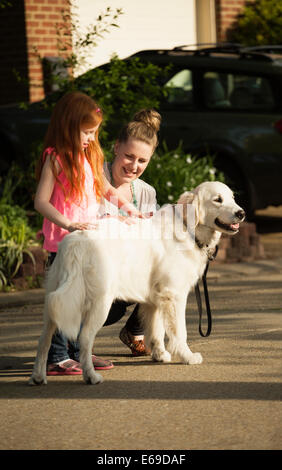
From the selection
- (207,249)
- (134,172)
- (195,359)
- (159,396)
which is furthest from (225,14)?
(159,396)

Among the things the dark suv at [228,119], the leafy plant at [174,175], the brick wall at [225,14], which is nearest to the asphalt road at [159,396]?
the leafy plant at [174,175]

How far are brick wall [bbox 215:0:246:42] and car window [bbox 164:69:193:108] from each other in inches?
165

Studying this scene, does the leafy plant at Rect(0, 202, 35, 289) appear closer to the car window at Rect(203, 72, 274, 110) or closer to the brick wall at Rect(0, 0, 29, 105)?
the car window at Rect(203, 72, 274, 110)

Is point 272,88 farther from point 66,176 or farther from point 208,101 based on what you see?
point 66,176

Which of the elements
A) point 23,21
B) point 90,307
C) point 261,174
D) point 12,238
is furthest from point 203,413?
point 23,21

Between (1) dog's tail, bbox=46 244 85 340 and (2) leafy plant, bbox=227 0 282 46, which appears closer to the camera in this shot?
(1) dog's tail, bbox=46 244 85 340

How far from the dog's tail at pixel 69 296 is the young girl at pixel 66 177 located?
289 millimetres

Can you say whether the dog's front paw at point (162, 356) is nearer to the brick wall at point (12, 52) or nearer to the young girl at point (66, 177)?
the young girl at point (66, 177)

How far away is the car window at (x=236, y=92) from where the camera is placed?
397 inches

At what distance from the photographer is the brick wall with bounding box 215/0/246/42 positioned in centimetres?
1417

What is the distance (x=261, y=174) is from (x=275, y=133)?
0.49 meters

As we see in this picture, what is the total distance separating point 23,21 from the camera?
12078 millimetres

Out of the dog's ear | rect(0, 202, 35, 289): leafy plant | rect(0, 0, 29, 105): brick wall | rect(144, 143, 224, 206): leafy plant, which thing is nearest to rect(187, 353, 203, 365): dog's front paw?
the dog's ear

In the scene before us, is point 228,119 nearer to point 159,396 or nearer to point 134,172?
point 134,172
